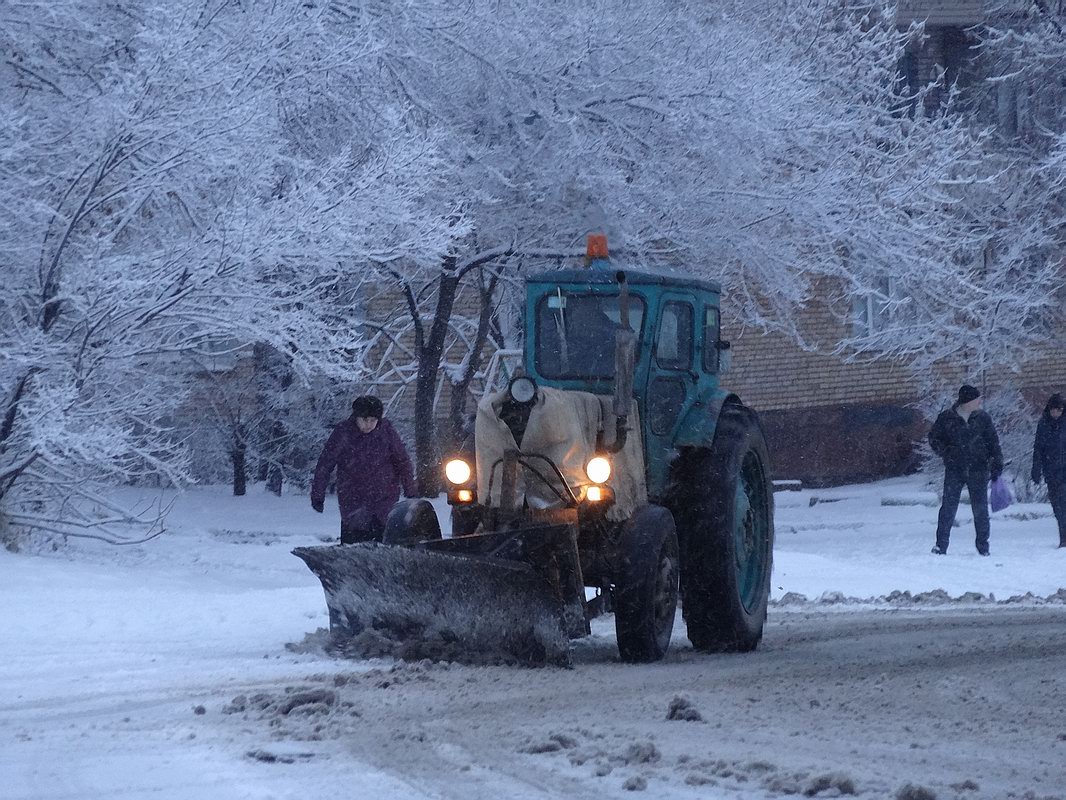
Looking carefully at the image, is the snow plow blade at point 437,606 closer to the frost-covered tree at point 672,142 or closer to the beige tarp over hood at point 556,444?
the beige tarp over hood at point 556,444

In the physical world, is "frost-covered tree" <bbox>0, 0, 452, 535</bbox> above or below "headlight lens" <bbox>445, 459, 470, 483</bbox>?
above

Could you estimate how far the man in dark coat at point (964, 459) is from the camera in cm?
1406

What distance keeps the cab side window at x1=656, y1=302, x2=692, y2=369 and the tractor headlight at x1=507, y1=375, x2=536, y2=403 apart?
3.48ft

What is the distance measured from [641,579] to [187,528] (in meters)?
10.1

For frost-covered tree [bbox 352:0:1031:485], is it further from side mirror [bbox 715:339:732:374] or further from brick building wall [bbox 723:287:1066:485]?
brick building wall [bbox 723:287:1066:485]

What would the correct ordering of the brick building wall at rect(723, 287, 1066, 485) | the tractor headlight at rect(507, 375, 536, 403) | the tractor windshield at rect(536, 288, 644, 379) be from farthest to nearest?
1. the brick building wall at rect(723, 287, 1066, 485)
2. the tractor windshield at rect(536, 288, 644, 379)
3. the tractor headlight at rect(507, 375, 536, 403)

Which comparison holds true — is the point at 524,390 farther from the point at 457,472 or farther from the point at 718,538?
the point at 718,538

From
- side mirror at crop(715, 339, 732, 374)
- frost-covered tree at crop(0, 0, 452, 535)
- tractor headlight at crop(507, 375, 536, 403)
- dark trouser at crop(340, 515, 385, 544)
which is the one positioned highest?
frost-covered tree at crop(0, 0, 452, 535)

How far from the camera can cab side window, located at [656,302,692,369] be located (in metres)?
8.25

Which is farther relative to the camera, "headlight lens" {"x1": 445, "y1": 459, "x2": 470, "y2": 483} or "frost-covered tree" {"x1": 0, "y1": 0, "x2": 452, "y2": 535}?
"frost-covered tree" {"x1": 0, "y1": 0, "x2": 452, "y2": 535}

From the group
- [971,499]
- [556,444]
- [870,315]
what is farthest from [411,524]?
[870,315]

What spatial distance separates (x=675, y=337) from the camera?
8375 millimetres

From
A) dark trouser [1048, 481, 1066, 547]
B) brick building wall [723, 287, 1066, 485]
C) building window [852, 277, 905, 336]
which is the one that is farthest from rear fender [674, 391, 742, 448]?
brick building wall [723, 287, 1066, 485]

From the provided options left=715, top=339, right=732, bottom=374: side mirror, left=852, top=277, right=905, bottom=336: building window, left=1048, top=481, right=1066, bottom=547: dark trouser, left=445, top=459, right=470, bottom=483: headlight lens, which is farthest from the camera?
left=852, top=277, right=905, bottom=336: building window
